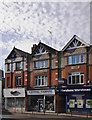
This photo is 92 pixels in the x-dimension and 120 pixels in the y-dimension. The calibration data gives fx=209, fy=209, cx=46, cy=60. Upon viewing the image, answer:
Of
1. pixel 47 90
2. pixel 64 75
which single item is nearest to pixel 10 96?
pixel 47 90

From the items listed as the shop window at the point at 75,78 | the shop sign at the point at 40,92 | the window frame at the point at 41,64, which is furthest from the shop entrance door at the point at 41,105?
the shop window at the point at 75,78

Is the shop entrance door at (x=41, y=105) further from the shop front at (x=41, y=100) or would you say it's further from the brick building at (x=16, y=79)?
the brick building at (x=16, y=79)

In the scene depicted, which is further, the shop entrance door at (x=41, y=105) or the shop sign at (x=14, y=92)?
the shop sign at (x=14, y=92)

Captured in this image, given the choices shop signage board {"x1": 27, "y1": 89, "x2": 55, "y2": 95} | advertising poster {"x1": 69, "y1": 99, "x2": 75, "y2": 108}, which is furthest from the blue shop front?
shop signage board {"x1": 27, "y1": 89, "x2": 55, "y2": 95}

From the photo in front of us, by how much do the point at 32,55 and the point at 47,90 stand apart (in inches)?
148

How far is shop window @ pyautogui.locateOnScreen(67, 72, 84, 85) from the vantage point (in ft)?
56.5

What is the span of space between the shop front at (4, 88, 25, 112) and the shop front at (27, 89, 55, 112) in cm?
74

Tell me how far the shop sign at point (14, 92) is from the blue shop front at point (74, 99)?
12.8 ft

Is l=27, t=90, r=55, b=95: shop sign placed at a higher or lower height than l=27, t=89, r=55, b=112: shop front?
higher

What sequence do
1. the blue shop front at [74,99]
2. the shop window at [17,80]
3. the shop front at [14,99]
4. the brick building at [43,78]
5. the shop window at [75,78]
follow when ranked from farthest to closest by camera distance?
1. the shop window at [17,80]
2. the shop front at [14,99]
3. the brick building at [43,78]
4. the shop window at [75,78]
5. the blue shop front at [74,99]

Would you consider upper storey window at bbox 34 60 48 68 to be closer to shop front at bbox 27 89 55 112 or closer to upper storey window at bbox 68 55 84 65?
shop front at bbox 27 89 55 112

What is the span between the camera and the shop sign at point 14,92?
20484 mm

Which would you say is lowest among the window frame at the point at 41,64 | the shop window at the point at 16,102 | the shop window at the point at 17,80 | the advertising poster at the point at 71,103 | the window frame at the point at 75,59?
the shop window at the point at 16,102

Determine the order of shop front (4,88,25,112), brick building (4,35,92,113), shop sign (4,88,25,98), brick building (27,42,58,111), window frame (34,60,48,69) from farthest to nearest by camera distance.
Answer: shop sign (4,88,25,98)
shop front (4,88,25,112)
window frame (34,60,48,69)
brick building (27,42,58,111)
brick building (4,35,92,113)
